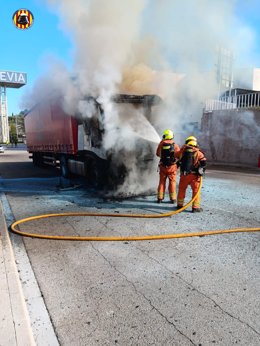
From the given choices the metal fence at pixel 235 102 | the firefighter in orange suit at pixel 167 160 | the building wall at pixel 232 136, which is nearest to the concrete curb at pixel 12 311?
the firefighter in orange suit at pixel 167 160

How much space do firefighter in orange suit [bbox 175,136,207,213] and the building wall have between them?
30.9 feet

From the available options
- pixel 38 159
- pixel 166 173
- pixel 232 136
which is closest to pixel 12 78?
pixel 38 159

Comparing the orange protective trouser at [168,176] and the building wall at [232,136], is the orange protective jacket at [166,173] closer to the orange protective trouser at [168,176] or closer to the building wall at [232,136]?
the orange protective trouser at [168,176]

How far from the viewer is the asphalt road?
8.09 feet

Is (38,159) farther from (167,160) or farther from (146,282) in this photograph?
(146,282)

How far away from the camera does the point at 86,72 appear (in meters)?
7.44

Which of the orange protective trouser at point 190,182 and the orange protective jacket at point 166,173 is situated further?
the orange protective jacket at point 166,173

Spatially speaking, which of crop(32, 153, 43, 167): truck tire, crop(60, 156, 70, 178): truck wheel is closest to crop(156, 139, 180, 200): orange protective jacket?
crop(60, 156, 70, 178): truck wheel

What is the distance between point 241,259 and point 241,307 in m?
1.11

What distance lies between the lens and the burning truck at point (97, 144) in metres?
7.28

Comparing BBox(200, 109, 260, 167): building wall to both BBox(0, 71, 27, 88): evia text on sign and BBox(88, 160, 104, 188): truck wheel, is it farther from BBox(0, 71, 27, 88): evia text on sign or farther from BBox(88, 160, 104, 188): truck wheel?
BBox(0, 71, 27, 88): evia text on sign

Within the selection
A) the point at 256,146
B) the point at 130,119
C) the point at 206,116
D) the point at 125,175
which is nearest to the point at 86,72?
the point at 130,119

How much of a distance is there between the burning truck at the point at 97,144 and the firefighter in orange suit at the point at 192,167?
1.46 meters

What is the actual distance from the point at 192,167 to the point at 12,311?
4.26 m
